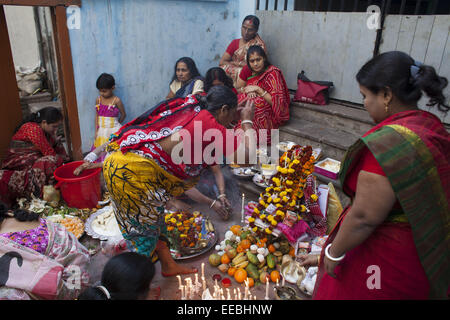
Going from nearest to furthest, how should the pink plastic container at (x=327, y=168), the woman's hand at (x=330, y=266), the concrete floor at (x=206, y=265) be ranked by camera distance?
the woman's hand at (x=330, y=266) < the concrete floor at (x=206, y=265) < the pink plastic container at (x=327, y=168)

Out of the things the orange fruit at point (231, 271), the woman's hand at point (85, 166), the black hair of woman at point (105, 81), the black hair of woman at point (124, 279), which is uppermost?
the black hair of woman at point (105, 81)

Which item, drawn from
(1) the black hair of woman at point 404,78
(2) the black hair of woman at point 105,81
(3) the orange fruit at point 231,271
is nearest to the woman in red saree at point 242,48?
(2) the black hair of woman at point 105,81

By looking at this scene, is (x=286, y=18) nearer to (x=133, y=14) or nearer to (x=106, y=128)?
(x=133, y=14)

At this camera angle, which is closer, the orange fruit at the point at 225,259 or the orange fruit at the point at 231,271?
the orange fruit at the point at 231,271

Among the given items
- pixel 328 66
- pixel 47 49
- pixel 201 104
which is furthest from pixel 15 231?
pixel 47 49

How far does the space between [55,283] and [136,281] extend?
0.71 m

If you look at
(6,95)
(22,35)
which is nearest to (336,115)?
(6,95)

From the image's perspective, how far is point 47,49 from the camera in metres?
7.64

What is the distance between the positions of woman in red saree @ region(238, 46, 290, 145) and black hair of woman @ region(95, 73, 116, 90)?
1926 mm

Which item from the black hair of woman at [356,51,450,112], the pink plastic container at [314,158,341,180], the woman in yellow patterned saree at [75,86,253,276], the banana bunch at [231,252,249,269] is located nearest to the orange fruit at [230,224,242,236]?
the banana bunch at [231,252,249,269]

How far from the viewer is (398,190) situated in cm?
142

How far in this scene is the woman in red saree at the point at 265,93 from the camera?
15.3 ft

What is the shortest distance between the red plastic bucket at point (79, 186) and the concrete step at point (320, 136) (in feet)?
8.61

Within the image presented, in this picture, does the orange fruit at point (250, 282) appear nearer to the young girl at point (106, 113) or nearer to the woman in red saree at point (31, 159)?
the woman in red saree at point (31, 159)
